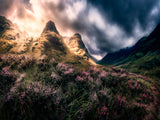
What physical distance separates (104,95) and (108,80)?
2.40 meters

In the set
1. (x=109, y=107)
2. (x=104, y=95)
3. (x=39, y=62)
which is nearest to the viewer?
(x=109, y=107)

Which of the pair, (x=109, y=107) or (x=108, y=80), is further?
(x=108, y=80)

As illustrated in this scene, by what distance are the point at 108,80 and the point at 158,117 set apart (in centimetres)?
310

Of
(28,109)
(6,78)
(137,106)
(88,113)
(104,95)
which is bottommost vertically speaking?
(137,106)

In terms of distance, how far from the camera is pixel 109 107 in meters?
2.83

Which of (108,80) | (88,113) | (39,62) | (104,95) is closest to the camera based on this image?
(88,113)

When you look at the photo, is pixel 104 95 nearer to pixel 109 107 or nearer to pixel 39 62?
pixel 109 107

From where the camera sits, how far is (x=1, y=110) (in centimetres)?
180

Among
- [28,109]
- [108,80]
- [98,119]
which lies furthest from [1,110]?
[108,80]

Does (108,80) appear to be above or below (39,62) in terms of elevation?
below

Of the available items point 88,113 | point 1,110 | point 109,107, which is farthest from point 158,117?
point 1,110

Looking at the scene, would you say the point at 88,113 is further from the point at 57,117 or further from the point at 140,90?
the point at 140,90

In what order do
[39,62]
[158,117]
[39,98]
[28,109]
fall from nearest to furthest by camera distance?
[28,109] < [39,98] < [158,117] < [39,62]

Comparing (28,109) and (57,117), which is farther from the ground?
(28,109)
